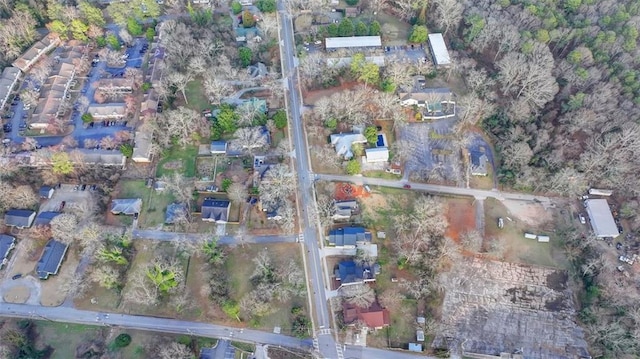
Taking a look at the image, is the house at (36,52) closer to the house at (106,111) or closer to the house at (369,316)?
the house at (106,111)

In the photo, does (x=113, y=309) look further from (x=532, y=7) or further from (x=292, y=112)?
(x=532, y=7)

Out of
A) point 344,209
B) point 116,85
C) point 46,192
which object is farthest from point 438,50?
point 46,192

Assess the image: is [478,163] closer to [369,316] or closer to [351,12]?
[369,316]

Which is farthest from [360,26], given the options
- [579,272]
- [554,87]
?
→ [579,272]

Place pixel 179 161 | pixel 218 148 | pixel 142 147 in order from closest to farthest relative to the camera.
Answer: pixel 142 147
pixel 218 148
pixel 179 161

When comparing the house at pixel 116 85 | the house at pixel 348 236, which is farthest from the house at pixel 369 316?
the house at pixel 116 85

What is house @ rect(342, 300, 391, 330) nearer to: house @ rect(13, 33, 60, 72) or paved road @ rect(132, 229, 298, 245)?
paved road @ rect(132, 229, 298, 245)
